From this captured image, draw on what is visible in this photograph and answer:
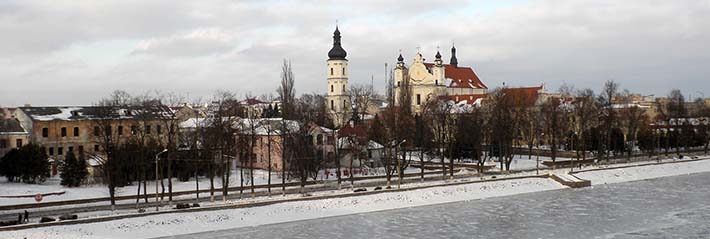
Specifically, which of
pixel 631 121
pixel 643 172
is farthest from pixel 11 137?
pixel 631 121

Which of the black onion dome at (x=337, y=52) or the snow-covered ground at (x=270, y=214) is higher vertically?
the black onion dome at (x=337, y=52)

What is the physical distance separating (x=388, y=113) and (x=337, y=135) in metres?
4.41

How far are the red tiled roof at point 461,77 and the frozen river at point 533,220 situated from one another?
60.5 metres

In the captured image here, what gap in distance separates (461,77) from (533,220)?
242 ft

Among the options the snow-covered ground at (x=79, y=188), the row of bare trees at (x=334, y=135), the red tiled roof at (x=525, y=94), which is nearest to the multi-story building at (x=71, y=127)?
the row of bare trees at (x=334, y=135)

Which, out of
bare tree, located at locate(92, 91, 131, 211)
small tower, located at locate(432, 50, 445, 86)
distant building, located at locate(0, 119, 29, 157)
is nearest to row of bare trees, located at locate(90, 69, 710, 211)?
bare tree, located at locate(92, 91, 131, 211)

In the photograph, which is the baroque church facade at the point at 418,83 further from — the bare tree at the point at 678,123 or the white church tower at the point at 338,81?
the bare tree at the point at 678,123

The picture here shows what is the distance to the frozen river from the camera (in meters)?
28.9

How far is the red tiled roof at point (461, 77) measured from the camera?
103 metres

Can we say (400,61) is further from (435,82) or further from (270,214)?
(270,214)

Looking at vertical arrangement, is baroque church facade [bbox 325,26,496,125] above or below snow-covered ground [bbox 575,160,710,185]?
above

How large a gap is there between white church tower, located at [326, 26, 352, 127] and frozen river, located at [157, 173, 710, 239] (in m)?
53.9

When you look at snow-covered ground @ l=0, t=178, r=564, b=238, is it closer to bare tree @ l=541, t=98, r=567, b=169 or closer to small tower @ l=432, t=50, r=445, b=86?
bare tree @ l=541, t=98, r=567, b=169

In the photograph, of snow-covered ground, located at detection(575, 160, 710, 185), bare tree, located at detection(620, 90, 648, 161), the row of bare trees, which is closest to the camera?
the row of bare trees
